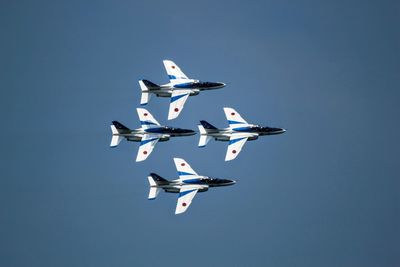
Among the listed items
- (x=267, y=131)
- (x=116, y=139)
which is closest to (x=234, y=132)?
(x=267, y=131)

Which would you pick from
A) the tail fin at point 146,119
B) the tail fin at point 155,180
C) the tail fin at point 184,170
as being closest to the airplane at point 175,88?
the tail fin at point 146,119

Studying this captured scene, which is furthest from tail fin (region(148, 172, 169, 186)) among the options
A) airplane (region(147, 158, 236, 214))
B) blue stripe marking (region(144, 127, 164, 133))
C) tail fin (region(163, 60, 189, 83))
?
tail fin (region(163, 60, 189, 83))

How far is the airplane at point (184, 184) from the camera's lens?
5768 inches

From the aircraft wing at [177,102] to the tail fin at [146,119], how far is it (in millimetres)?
2676

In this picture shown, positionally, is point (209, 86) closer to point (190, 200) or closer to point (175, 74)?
point (175, 74)

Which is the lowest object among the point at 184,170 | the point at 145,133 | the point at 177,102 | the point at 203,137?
the point at 184,170

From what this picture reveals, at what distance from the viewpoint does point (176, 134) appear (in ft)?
497

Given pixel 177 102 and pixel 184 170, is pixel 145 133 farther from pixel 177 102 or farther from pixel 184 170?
pixel 184 170

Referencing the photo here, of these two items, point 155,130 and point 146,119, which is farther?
point 146,119

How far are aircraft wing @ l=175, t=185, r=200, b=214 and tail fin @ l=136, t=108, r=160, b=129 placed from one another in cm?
979

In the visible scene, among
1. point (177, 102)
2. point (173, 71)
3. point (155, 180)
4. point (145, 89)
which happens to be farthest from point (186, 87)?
point (155, 180)

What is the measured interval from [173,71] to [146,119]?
28.1 ft

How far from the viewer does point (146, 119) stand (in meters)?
152

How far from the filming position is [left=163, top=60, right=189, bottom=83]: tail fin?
508 ft
